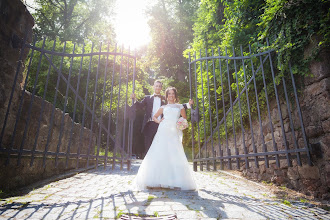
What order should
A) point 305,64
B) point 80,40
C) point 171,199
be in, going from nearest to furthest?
point 171,199
point 305,64
point 80,40

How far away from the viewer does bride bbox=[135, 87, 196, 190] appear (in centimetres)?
357

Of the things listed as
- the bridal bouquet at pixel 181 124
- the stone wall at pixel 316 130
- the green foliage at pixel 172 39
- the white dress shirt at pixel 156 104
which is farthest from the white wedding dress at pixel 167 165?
the green foliage at pixel 172 39

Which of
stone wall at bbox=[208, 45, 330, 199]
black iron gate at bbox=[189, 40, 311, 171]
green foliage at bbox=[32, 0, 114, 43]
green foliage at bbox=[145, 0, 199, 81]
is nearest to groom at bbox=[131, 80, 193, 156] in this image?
black iron gate at bbox=[189, 40, 311, 171]

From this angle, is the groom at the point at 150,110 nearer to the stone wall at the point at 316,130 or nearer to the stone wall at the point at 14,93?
the stone wall at the point at 14,93

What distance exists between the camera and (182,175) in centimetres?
358

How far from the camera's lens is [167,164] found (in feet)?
12.1

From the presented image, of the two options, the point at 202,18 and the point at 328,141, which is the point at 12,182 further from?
the point at 202,18

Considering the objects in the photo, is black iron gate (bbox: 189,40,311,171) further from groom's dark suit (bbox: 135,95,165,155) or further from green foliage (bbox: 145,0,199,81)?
green foliage (bbox: 145,0,199,81)

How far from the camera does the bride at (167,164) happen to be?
357 centimetres

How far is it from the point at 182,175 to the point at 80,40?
1713cm

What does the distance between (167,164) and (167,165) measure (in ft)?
0.06

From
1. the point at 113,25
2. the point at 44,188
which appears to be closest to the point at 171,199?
the point at 44,188

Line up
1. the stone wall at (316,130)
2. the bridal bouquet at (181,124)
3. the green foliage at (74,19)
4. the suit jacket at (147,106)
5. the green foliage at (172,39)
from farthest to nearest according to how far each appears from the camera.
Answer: the green foliage at (172,39) < the green foliage at (74,19) < the suit jacket at (147,106) < the bridal bouquet at (181,124) < the stone wall at (316,130)

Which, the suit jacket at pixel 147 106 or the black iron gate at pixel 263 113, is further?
the suit jacket at pixel 147 106
